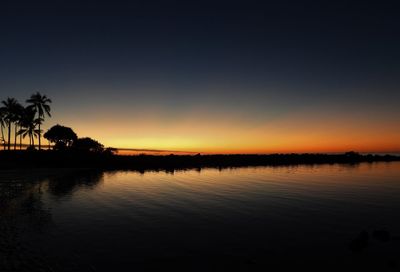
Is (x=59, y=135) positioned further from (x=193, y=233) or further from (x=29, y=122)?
(x=193, y=233)

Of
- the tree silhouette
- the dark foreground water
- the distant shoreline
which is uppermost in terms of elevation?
the tree silhouette

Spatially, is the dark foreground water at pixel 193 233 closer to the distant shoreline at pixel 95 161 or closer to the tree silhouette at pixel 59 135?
the distant shoreline at pixel 95 161

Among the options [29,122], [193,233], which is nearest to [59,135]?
[29,122]

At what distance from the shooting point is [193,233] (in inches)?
813

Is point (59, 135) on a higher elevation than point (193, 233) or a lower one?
higher

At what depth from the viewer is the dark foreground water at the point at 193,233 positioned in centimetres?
1494

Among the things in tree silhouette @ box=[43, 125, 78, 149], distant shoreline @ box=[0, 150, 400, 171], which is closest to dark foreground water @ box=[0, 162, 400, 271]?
distant shoreline @ box=[0, 150, 400, 171]

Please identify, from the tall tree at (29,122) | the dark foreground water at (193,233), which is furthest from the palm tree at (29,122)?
the dark foreground water at (193,233)

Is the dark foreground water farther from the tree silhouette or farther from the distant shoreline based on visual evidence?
the tree silhouette

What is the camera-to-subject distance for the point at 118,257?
15508 mm

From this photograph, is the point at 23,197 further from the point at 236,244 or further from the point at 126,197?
the point at 236,244

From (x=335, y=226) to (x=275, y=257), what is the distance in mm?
9500

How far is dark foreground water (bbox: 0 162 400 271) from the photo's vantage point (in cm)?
1494

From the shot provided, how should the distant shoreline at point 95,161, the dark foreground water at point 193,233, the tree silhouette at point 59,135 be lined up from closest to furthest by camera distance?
the dark foreground water at point 193,233, the distant shoreline at point 95,161, the tree silhouette at point 59,135
